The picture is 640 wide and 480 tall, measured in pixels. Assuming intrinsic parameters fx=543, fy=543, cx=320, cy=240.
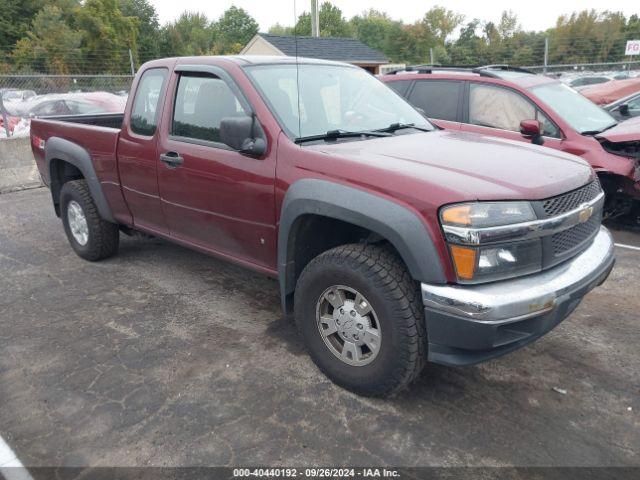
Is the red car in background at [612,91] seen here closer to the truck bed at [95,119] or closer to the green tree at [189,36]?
the truck bed at [95,119]

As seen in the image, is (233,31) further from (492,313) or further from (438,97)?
(492,313)

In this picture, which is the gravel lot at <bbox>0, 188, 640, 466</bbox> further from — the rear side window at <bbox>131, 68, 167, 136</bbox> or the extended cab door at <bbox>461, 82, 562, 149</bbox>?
the extended cab door at <bbox>461, 82, 562, 149</bbox>

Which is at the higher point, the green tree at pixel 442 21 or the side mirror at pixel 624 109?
the green tree at pixel 442 21

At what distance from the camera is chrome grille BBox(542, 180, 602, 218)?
2.76 metres

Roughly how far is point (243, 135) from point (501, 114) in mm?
3854

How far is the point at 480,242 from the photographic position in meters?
2.54

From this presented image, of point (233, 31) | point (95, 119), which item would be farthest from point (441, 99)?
point (233, 31)

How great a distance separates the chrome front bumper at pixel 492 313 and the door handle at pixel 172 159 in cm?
215

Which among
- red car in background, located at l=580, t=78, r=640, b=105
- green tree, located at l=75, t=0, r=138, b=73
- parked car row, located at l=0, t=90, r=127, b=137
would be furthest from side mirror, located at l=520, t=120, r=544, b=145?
green tree, located at l=75, t=0, r=138, b=73

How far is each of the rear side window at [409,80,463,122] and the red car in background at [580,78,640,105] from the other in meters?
5.87

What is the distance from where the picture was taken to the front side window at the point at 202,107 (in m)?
3.75

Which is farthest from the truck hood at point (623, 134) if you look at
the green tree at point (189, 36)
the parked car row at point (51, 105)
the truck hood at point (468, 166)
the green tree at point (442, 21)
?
the green tree at point (442, 21)

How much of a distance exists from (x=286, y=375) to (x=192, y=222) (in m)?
1.40

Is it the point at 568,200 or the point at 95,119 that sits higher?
the point at 95,119
